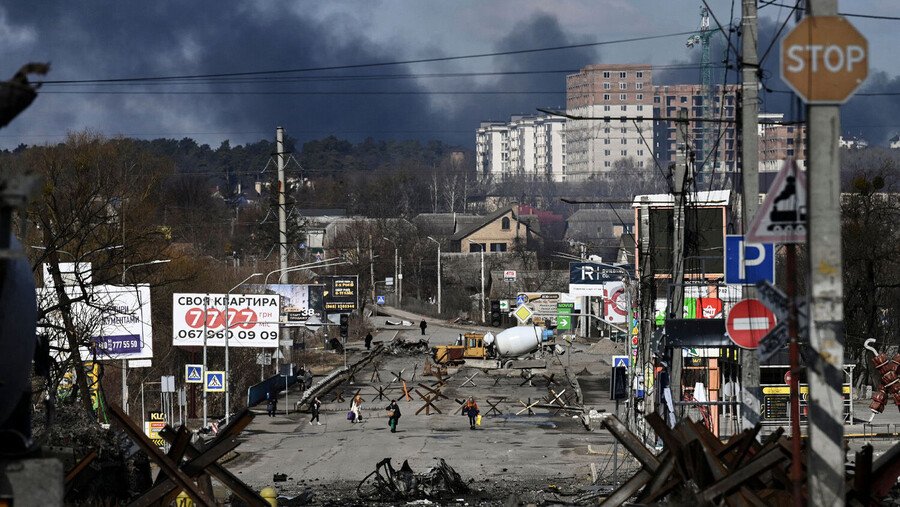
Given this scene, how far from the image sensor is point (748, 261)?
650 inches

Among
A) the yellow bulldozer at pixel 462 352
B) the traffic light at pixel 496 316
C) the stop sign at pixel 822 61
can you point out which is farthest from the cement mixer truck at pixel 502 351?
the stop sign at pixel 822 61

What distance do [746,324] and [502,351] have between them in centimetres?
5843

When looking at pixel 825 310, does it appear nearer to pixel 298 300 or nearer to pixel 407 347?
pixel 298 300

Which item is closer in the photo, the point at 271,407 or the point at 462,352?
the point at 271,407

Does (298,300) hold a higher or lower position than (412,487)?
higher

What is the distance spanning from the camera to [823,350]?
8422 mm

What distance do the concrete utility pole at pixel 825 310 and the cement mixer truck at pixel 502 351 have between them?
62.7 meters

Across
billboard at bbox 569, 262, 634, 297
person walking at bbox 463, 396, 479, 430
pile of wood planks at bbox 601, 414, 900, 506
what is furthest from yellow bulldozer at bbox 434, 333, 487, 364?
pile of wood planks at bbox 601, 414, 900, 506

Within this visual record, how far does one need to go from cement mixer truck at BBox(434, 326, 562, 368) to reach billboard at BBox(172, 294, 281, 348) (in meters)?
23.8

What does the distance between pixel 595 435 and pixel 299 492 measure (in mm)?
18721

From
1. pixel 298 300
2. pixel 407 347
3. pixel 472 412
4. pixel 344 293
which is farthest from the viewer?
pixel 407 347

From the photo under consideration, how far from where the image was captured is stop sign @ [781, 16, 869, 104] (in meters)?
8.34

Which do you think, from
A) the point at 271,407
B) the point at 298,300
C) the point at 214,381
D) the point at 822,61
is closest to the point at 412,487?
the point at 822,61

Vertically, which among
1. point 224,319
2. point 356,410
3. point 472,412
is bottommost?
point 356,410
